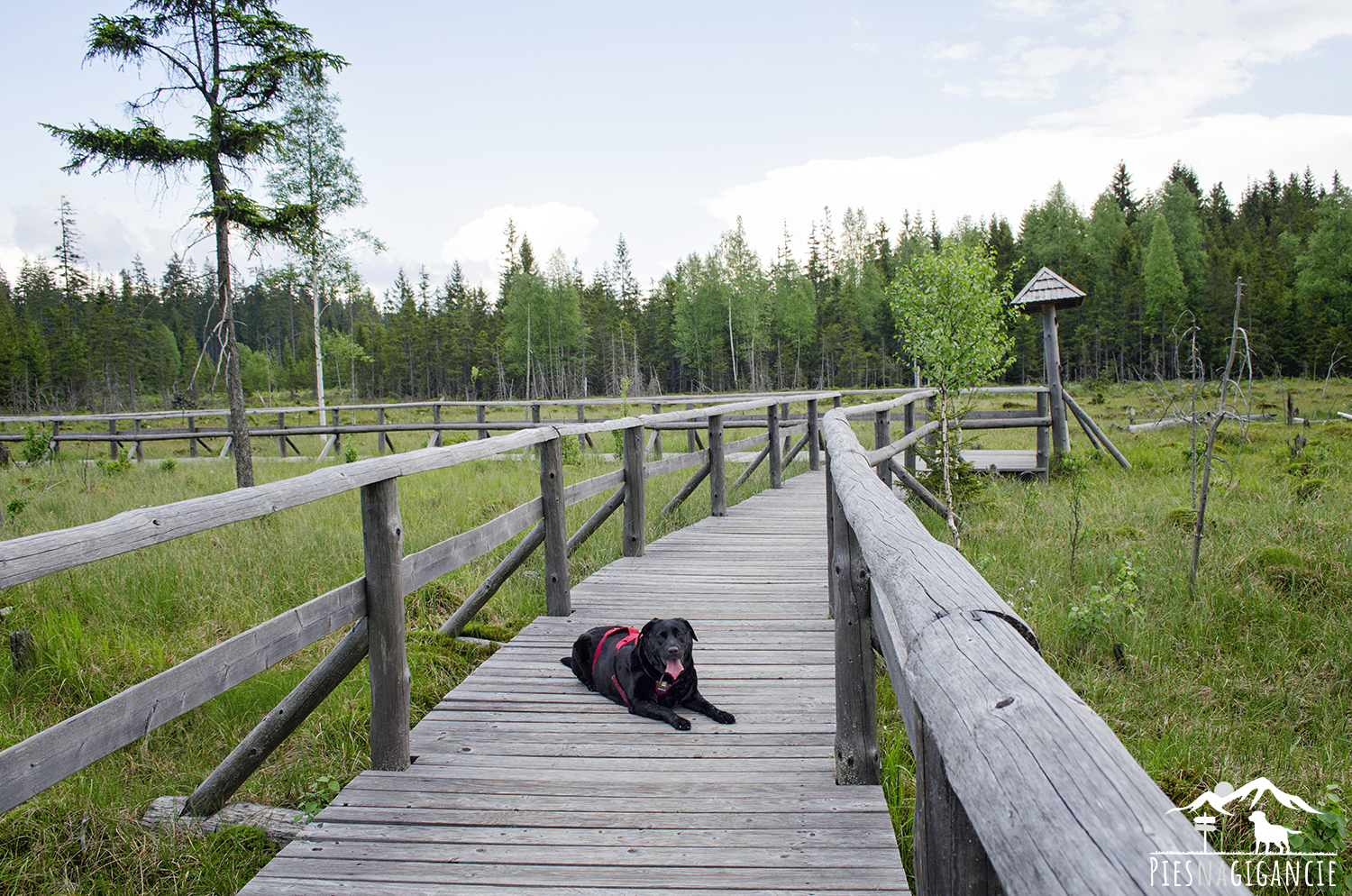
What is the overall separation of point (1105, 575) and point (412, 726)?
4.81 meters

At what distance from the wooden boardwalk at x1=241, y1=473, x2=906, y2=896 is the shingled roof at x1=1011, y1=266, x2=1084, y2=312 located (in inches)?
375

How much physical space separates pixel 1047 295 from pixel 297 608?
482 inches

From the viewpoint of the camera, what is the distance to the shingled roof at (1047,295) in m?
11.6

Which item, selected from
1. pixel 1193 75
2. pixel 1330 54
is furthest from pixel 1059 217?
pixel 1330 54

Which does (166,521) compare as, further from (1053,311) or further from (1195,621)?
(1053,311)

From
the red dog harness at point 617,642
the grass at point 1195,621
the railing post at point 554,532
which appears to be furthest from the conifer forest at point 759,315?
the red dog harness at point 617,642

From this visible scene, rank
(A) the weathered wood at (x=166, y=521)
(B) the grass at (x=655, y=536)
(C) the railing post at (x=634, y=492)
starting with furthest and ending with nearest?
(C) the railing post at (x=634, y=492), (B) the grass at (x=655, y=536), (A) the weathered wood at (x=166, y=521)

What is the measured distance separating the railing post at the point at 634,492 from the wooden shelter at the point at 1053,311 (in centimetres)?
768

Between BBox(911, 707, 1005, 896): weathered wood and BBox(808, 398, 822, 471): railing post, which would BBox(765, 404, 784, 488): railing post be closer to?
BBox(808, 398, 822, 471): railing post

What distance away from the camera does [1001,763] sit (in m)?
0.72

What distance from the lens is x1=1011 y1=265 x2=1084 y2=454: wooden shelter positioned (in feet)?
37.1

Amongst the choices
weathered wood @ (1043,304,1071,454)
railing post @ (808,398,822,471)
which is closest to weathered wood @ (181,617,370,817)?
railing post @ (808,398,822,471)

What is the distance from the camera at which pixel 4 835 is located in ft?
8.77

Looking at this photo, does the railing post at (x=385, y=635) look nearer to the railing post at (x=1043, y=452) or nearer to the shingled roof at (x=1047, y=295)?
the railing post at (x=1043, y=452)
